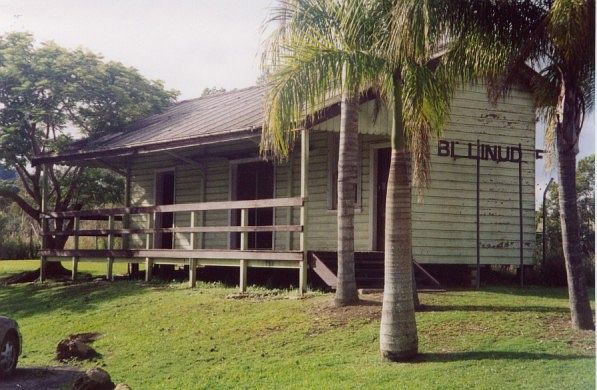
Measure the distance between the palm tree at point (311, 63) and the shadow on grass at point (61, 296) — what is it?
6.42 m

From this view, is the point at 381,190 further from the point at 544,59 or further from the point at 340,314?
the point at 544,59

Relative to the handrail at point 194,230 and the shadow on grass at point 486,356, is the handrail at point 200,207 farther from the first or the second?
the shadow on grass at point 486,356

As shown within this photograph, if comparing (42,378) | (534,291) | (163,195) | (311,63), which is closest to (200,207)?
(163,195)

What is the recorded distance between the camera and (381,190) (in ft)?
52.5

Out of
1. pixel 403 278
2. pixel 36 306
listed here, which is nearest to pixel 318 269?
pixel 403 278

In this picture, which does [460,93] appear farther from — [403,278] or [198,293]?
[403,278]

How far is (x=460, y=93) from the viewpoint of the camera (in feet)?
55.2

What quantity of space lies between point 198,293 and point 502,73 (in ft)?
24.8

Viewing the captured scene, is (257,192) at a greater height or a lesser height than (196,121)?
lesser

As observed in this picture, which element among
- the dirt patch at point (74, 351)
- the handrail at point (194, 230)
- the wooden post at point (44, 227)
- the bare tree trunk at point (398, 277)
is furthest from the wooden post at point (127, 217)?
the bare tree trunk at point (398, 277)

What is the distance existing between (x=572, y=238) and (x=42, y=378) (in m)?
7.28

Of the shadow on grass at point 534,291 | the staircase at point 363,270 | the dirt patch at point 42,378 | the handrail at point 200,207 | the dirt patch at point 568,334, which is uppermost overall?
the handrail at point 200,207

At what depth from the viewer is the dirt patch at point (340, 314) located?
1101cm

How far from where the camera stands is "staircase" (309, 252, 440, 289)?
13.6 metres
